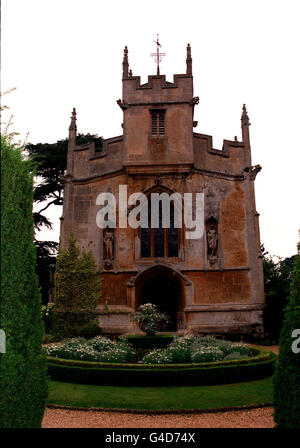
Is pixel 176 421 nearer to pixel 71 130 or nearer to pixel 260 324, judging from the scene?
pixel 260 324

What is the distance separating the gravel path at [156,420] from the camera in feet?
24.5

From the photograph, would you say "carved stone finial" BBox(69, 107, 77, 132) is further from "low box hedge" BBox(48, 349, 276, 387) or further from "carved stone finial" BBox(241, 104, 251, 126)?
"low box hedge" BBox(48, 349, 276, 387)

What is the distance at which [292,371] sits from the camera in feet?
18.1

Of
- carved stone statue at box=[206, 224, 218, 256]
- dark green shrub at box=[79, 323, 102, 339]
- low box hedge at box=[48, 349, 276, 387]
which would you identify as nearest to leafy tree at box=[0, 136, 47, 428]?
low box hedge at box=[48, 349, 276, 387]

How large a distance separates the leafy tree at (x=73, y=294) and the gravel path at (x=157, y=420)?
721 centimetres

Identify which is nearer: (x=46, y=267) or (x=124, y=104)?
(x=124, y=104)

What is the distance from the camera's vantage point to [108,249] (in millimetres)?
20719

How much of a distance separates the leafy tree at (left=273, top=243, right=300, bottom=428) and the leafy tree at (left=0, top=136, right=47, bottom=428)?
3.57 meters

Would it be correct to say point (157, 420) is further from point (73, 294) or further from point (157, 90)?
point (157, 90)

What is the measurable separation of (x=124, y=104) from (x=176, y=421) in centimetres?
1798

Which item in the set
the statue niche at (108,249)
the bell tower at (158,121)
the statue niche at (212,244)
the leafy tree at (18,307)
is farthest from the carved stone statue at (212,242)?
the leafy tree at (18,307)

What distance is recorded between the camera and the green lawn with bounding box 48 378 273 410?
341 inches

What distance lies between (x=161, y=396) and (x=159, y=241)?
40.6 ft
